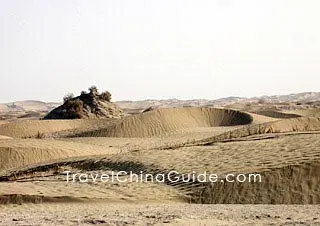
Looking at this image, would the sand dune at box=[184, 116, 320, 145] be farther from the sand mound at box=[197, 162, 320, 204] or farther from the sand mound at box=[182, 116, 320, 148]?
the sand mound at box=[197, 162, 320, 204]

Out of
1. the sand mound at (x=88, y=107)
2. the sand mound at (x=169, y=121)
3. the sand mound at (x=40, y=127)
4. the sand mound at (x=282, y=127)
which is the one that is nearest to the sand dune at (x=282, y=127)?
the sand mound at (x=282, y=127)

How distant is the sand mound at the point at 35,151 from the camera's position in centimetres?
2200

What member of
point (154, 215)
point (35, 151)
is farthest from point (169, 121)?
point (154, 215)

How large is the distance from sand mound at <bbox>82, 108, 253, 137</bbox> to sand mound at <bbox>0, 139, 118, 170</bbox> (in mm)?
10757

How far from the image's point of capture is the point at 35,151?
2295cm

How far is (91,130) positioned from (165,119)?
5.93 metres

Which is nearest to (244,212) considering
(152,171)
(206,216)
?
(206,216)

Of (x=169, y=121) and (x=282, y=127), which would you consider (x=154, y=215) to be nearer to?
(x=282, y=127)

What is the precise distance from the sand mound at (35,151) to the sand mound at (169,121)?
35.3 ft

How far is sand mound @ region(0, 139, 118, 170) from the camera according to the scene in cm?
2200

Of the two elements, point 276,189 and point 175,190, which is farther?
point 175,190

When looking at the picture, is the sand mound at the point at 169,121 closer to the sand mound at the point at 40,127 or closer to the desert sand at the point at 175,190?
the sand mound at the point at 40,127

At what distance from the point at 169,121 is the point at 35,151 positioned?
17950 millimetres

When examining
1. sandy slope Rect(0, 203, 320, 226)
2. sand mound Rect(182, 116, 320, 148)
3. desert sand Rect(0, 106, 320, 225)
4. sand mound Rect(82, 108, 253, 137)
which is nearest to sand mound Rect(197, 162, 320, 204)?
desert sand Rect(0, 106, 320, 225)
